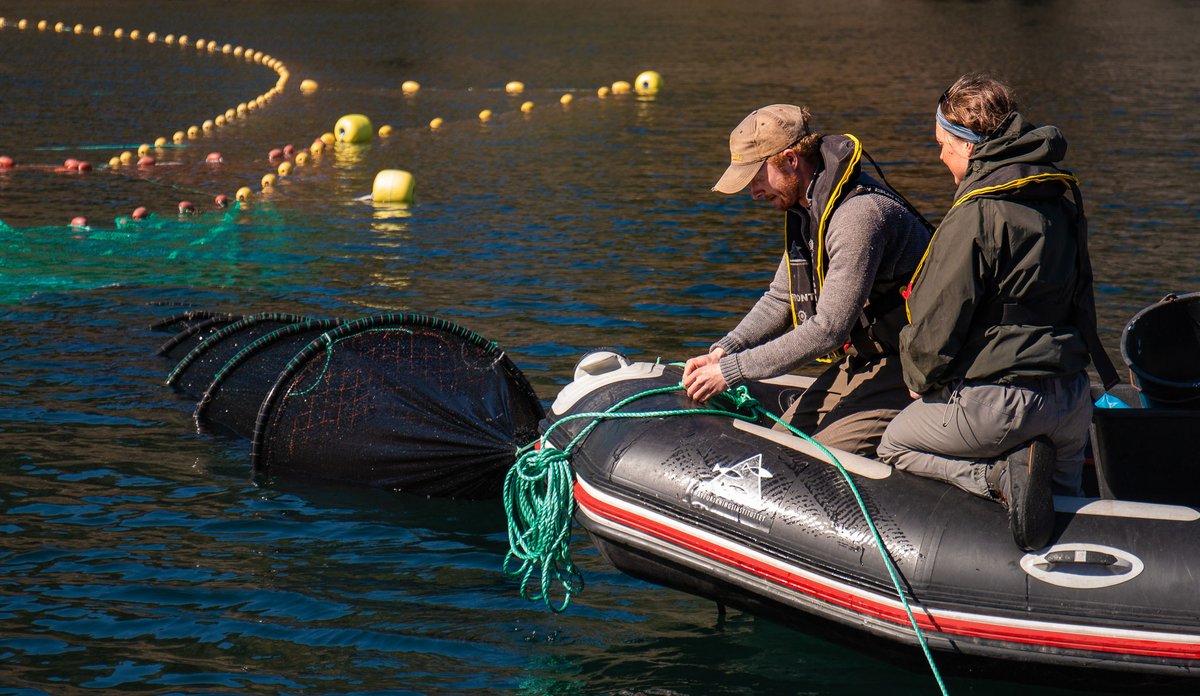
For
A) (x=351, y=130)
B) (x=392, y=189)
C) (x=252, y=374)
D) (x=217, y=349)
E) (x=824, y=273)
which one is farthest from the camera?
(x=351, y=130)

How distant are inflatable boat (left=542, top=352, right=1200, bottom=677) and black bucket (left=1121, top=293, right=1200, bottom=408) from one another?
0.51 meters

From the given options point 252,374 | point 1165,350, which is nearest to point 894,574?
point 1165,350

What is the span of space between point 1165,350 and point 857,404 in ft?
4.86

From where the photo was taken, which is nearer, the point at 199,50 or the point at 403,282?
the point at 403,282

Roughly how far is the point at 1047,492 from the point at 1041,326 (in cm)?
56

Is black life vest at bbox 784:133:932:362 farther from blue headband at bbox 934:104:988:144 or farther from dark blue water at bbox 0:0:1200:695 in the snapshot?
dark blue water at bbox 0:0:1200:695

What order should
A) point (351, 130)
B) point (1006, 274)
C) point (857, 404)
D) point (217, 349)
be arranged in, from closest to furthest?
point (1006, 274) → point (857, 404) → point (217, 349) → point (351, 130)

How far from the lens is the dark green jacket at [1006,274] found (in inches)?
171

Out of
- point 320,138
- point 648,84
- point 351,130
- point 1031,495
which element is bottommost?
point 1031,495

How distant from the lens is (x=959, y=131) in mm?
4547

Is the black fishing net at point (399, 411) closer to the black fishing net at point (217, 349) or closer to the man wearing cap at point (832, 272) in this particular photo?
the black fishing net at point (217, 349)

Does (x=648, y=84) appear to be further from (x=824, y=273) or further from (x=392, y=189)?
(x=824, y=273)

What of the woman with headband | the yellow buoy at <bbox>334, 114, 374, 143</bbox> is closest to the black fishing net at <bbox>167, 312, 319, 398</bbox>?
the woman with headband

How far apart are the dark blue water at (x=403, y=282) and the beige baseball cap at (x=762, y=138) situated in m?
1.80
